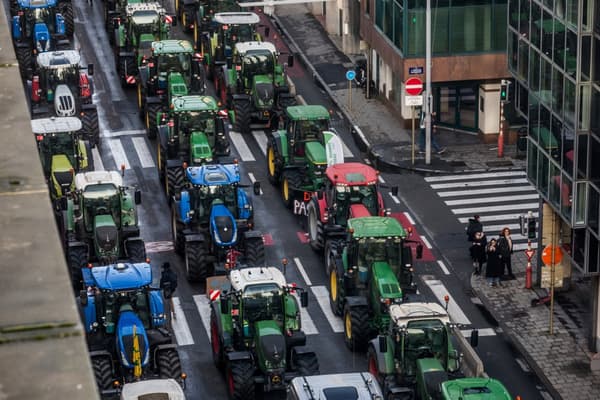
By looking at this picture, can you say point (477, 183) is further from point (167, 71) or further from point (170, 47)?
point (170, 47)

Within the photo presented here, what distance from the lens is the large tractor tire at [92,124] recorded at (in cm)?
5709

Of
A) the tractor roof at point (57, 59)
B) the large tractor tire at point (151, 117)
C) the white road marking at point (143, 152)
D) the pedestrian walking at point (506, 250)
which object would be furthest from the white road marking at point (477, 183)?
the tractor roof at point (57, 59)

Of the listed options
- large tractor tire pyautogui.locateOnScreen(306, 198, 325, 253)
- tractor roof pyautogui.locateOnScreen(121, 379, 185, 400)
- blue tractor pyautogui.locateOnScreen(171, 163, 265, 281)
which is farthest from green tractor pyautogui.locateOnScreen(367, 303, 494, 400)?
large tractor tire pyautogui.locateOnScreen(306, 198, 325, 253)

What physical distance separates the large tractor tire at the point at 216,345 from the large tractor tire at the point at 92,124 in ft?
71.3

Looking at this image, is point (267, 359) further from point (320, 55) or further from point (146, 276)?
point (320, 55)

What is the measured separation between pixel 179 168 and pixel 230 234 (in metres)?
8.22

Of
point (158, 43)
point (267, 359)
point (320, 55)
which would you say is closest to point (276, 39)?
point (320, 55)

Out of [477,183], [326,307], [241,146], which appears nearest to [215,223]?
[326,307]

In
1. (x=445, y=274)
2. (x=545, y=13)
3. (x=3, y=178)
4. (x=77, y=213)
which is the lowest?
(x=445, y=274)

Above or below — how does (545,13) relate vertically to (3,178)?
below

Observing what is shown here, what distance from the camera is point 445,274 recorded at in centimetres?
4441

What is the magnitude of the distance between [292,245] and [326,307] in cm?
560

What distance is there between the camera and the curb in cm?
3562

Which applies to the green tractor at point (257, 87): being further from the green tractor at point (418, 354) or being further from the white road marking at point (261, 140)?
the green tractor at point (418, 354)
